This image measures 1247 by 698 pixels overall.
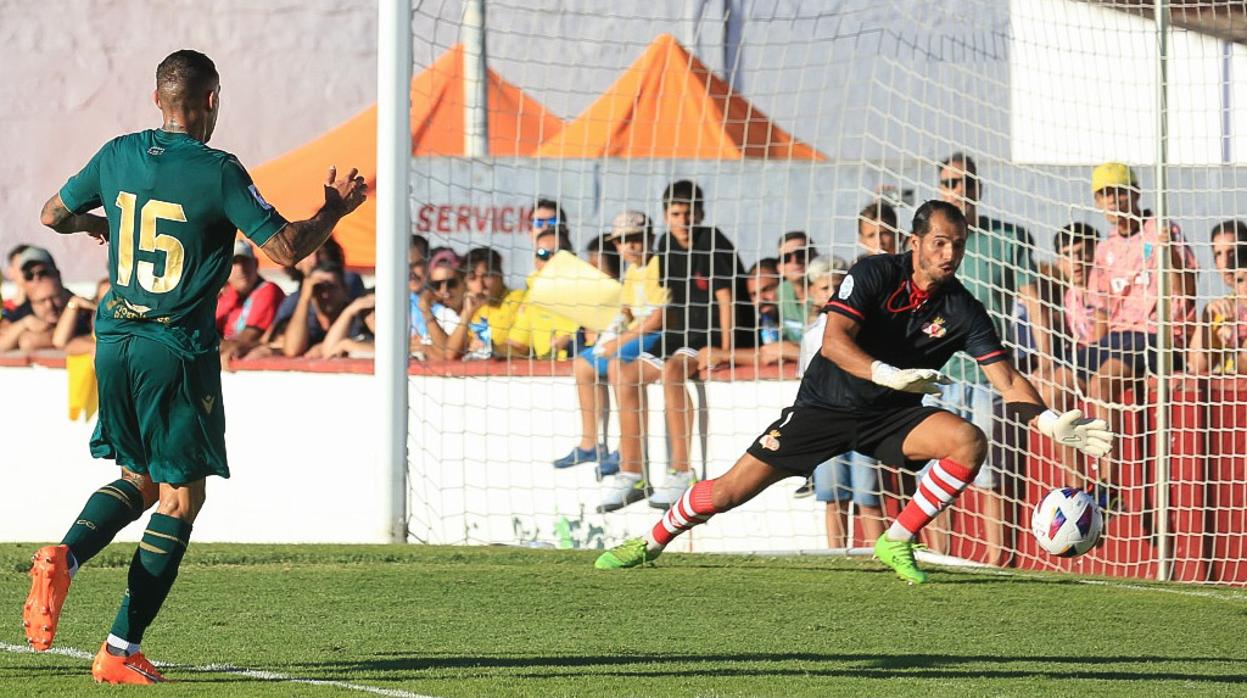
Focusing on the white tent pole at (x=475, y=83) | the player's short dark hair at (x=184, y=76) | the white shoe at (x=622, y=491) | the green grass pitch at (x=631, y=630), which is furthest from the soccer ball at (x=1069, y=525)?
the white tent pole at (x=475, y=83)

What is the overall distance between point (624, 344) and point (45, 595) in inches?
261

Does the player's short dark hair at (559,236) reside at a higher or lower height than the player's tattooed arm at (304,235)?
higher

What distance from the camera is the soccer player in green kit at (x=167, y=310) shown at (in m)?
5.85

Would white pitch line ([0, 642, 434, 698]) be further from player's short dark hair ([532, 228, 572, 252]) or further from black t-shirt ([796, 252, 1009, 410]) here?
player's short dark hair ([532, 228, 572, 252])

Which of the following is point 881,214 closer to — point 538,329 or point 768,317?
point 768,317

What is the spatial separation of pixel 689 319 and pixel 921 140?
92.1 inches

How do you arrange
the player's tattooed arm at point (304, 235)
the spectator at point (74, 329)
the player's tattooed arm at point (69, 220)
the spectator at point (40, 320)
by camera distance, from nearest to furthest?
the player's tattooed arm at point (304, 235), the player's tattooed arm at point (69, 220), the spectator at point (74, 329), the spectator at point (40, 320)

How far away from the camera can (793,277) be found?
12242 mm

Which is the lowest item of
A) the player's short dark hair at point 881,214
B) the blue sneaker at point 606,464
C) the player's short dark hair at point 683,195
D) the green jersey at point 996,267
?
the blue sneaker at point 606,464

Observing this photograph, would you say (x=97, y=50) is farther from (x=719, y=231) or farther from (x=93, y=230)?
(x=93, y=230)

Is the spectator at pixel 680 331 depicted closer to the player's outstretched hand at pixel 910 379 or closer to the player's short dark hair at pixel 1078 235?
the player's short dark hair at pixel 1078 235

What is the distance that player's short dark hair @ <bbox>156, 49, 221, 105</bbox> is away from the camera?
587 cm

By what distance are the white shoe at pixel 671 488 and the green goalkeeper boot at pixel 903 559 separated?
2651 mm

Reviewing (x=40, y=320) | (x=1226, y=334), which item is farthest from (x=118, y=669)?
(x=40, y=320)
